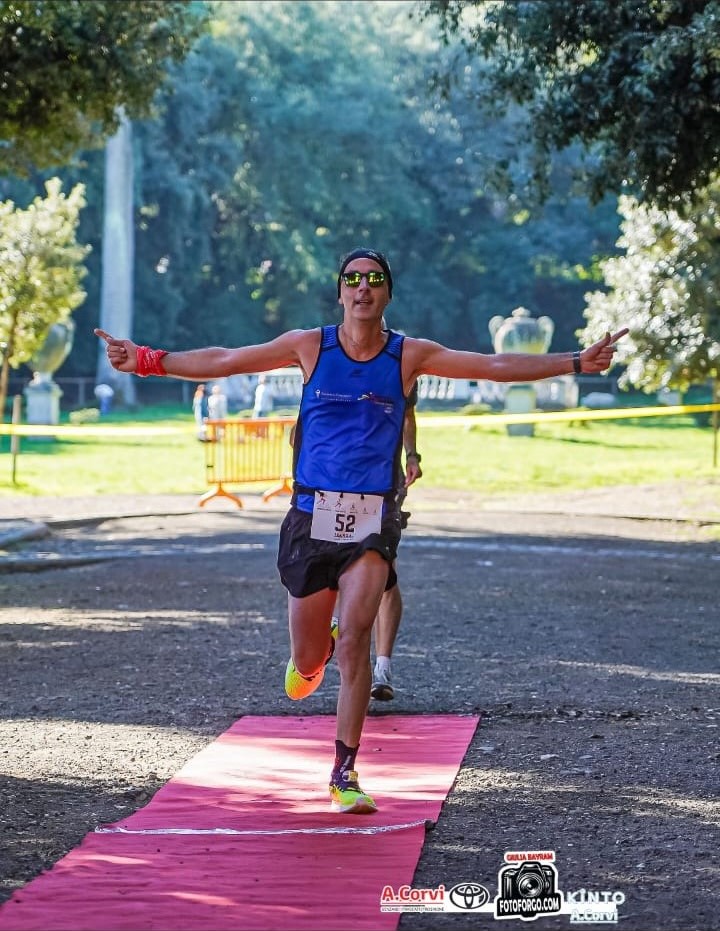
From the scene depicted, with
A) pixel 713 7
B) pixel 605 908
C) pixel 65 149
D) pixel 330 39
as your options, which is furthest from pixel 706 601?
pixel 330 39

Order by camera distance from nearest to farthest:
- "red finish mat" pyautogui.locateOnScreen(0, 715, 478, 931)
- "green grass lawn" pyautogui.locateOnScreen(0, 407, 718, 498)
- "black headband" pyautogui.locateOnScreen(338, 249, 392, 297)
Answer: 1. "red finish mat" pyautogui.locateOnScreen(0, 715, 478, 931)
2. "black headband" pyautogui.locateOnScreen(338, 249, 392, 297)
3. "green grass lawn" pyautogui.locateOnScreen(0, 407, 718, 498)

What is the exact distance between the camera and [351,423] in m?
6.21

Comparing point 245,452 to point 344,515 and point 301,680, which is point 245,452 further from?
point 344,515

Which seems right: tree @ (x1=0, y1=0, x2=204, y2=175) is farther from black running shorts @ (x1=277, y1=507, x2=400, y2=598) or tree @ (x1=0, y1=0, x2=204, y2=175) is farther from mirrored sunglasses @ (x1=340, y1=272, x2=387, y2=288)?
black running shorts @ (x1=277, y1=507, x2=400, y2=598)

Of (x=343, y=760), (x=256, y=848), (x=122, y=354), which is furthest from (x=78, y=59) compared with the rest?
(x=256, y=848)

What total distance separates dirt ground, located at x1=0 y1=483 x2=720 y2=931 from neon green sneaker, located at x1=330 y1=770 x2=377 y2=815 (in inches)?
11.8

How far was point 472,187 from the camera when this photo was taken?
227 ft

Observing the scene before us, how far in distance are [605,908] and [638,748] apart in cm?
249

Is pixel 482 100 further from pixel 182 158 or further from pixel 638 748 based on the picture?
pixel 182 158

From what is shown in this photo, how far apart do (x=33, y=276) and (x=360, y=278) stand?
23232mm

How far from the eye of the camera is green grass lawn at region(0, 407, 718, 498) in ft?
87.8

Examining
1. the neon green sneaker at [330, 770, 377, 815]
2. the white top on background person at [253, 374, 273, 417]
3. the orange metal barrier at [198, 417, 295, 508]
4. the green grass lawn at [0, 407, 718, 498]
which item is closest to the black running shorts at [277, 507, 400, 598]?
the neon green sneaker at [330, 770, 377, 815]

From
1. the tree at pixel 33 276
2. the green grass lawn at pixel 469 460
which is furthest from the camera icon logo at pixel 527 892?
the tree at pixel 33 276

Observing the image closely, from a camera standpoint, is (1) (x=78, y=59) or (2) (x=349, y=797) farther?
(1) (x=78, y=59)
